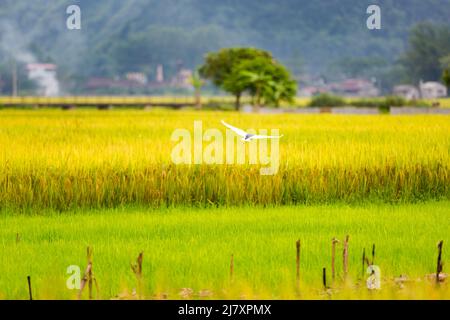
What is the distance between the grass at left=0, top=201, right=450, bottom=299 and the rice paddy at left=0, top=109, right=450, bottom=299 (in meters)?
0.02

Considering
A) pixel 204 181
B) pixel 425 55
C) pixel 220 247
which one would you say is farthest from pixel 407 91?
pixel 220 247

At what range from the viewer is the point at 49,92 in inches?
7156

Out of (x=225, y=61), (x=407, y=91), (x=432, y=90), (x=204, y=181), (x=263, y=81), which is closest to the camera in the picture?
(x=204, y=181)

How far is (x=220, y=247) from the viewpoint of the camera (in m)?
8.91

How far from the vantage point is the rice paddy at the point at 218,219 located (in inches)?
287

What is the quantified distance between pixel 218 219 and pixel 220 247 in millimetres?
2278

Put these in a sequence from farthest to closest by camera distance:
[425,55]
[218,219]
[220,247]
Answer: [425,55]
[218,219]
[220,247]

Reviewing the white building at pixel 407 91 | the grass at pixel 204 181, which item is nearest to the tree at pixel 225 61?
the white building at pixel 407 91

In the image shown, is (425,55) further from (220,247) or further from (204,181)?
(220,247)

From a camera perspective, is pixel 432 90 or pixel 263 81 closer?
pixel 263 81

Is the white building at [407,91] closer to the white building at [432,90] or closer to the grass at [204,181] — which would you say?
the white building at [432,90]

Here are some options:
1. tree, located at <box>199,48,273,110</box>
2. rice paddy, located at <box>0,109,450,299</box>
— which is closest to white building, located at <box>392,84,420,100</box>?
tree, located at <box>199,48,273,110</box>

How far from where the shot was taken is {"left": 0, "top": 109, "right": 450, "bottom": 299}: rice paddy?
729cm
